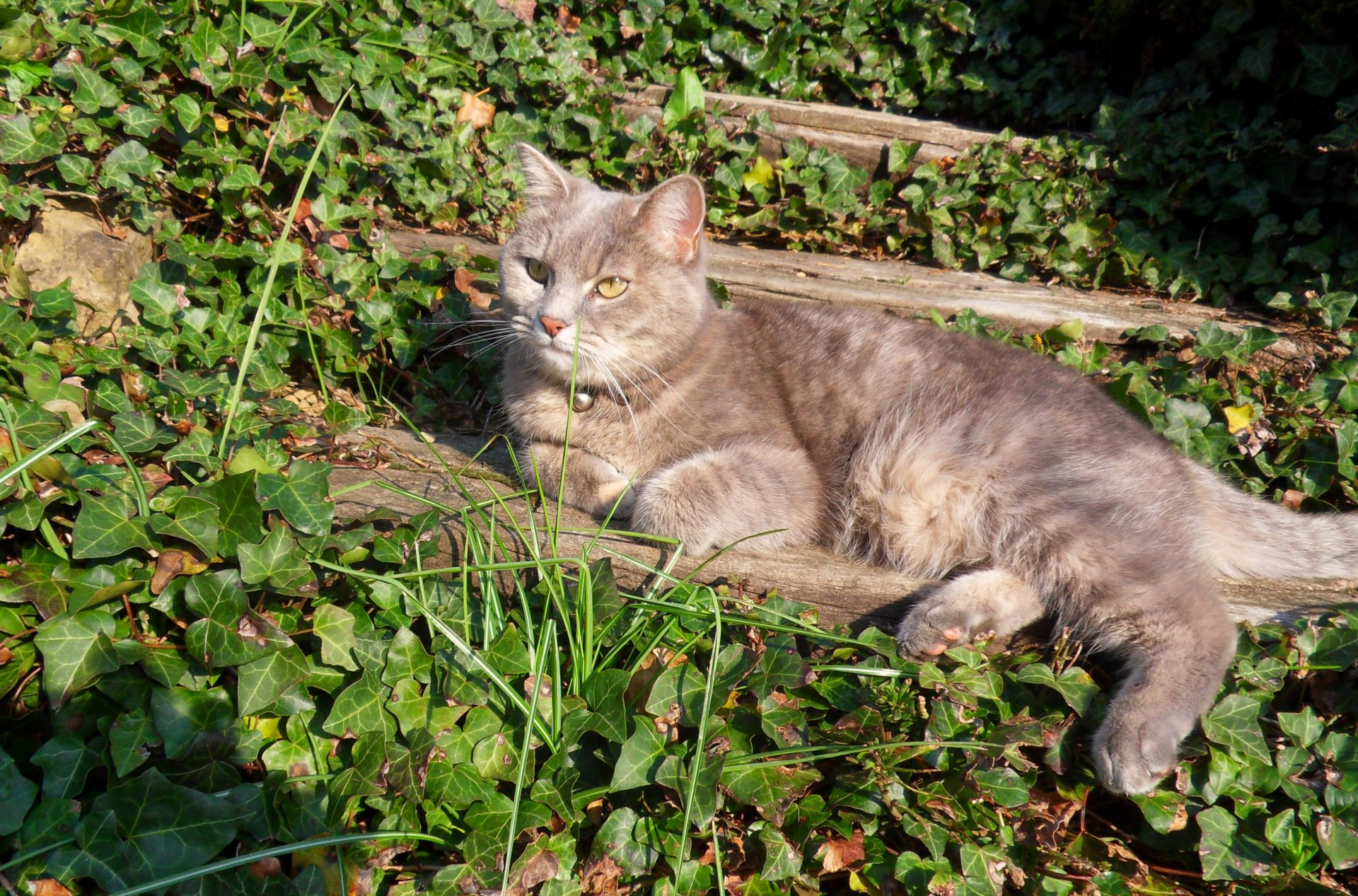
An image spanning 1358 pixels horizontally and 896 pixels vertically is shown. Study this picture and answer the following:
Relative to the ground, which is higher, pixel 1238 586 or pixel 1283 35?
pixel 1283 35

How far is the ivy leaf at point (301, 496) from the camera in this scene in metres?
2.04

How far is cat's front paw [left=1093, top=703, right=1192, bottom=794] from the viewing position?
194cm

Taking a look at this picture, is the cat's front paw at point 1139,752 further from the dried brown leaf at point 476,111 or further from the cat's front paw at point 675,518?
the dried brown leaf at point 476,111

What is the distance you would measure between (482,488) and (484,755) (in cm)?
104

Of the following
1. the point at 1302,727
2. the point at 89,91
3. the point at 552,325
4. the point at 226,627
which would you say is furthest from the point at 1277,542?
the point at 89,91

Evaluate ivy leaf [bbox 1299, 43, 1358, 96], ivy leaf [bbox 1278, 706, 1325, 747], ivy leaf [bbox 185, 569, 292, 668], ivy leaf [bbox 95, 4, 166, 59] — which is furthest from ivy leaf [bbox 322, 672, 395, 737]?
ivy leaf [bbox 1299, 43, 1358, 96]

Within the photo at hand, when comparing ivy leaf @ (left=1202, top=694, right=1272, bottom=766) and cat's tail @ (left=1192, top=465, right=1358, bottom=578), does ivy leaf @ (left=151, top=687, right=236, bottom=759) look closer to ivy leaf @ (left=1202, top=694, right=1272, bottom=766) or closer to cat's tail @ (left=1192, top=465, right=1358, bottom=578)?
ivy leaf @ (left=1202, top=694, right=1272, bottom=766)

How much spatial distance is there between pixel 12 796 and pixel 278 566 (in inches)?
26.5

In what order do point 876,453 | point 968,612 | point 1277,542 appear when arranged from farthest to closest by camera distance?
point 876,453 → point 1277,542 → point 968,612

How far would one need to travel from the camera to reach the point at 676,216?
2.87m

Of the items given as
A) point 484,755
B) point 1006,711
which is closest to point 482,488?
point 484,755

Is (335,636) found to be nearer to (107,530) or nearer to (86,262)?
(107,530)

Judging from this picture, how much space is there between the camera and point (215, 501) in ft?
6.55

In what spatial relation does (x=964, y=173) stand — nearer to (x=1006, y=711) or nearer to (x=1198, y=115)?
(x=1198, y=115)
